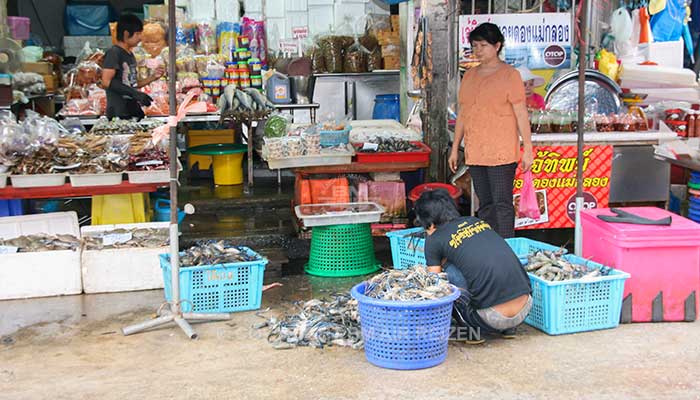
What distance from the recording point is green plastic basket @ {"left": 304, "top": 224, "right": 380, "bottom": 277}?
6836 mm

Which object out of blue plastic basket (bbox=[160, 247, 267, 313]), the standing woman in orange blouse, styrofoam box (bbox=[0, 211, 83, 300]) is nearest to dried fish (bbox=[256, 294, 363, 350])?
blue plastic basket (bbox=[160, 247, 267, 313])

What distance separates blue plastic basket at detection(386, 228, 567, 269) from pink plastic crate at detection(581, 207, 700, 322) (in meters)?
0.63

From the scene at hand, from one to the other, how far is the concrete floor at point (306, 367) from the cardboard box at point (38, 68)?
6073 millimetres

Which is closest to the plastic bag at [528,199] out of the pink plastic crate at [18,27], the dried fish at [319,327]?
the dried fish at [319,327]

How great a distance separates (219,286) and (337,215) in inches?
56.1

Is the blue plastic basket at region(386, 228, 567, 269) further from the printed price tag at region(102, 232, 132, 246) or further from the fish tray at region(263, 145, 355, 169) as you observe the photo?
the printed price tag at region(102, 232, 132, 246)

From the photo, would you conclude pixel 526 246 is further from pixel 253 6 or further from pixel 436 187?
pixel 253 6

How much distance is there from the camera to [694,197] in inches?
280

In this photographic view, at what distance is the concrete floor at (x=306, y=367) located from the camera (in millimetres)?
4438

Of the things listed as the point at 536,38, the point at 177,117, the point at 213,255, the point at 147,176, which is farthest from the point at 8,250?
the point at 536,38

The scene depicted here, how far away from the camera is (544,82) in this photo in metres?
7.84

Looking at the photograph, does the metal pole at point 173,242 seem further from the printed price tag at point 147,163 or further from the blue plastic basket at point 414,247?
the blue plastic basket at point 414,247

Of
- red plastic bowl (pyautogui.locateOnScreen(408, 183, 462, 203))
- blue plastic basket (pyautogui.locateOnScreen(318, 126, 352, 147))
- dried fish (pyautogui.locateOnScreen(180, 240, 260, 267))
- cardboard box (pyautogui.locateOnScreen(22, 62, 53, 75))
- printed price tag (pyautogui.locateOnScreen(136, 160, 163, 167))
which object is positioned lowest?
dried fish (pyautogui.locateOnScreen(180, 240, 260, 267))

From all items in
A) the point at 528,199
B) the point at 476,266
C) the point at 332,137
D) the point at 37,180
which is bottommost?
the point at 476,266
